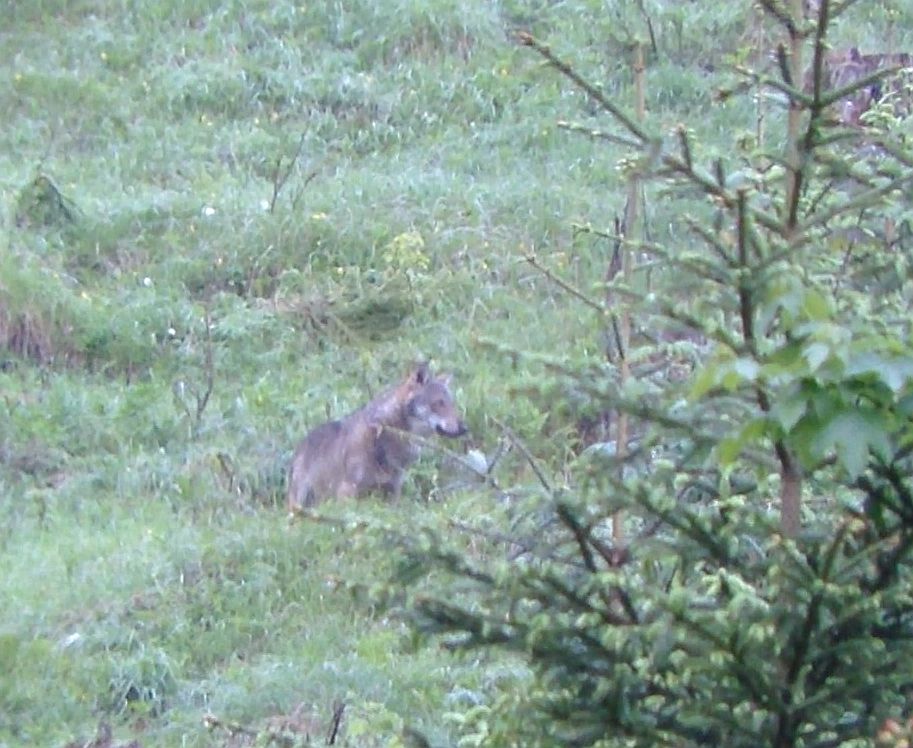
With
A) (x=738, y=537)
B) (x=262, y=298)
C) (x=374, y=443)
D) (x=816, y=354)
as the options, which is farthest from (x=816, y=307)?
(x=262, y=298)

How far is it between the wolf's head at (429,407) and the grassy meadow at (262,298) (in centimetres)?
27

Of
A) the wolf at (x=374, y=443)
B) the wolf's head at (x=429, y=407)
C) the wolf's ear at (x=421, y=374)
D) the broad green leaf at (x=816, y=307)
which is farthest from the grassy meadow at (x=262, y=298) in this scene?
the broad green leaf at (x=816, y=307)

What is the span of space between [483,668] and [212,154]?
309 inches

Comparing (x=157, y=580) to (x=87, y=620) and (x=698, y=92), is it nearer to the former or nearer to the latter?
(x=87, y=620)

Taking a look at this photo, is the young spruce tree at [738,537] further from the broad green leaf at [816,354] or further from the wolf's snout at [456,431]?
the wolf's snout at [456,431]

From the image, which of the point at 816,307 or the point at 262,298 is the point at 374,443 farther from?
the point at 816,307

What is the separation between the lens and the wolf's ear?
9656 mm

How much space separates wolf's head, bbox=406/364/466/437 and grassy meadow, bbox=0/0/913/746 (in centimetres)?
27

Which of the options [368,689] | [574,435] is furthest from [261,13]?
[368,689]

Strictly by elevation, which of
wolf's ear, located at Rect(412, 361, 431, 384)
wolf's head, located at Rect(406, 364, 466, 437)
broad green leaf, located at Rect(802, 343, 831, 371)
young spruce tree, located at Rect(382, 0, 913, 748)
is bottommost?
wolf's head, located at Rect(406, 364, 466, 437)

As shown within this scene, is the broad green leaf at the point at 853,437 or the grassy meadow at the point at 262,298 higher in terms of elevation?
the broad green leaf at the point at 853,437

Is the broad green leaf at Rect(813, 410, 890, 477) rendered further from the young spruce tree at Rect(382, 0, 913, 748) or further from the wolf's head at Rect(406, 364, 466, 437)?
the wolf's head at Rect(406, 364, 466, 437)

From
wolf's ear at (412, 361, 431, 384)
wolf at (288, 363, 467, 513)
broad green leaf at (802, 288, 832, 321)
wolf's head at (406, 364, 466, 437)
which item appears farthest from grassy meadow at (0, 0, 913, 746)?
broad green leaf at (802, 288, 832, 321)

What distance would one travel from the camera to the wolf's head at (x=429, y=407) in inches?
378
